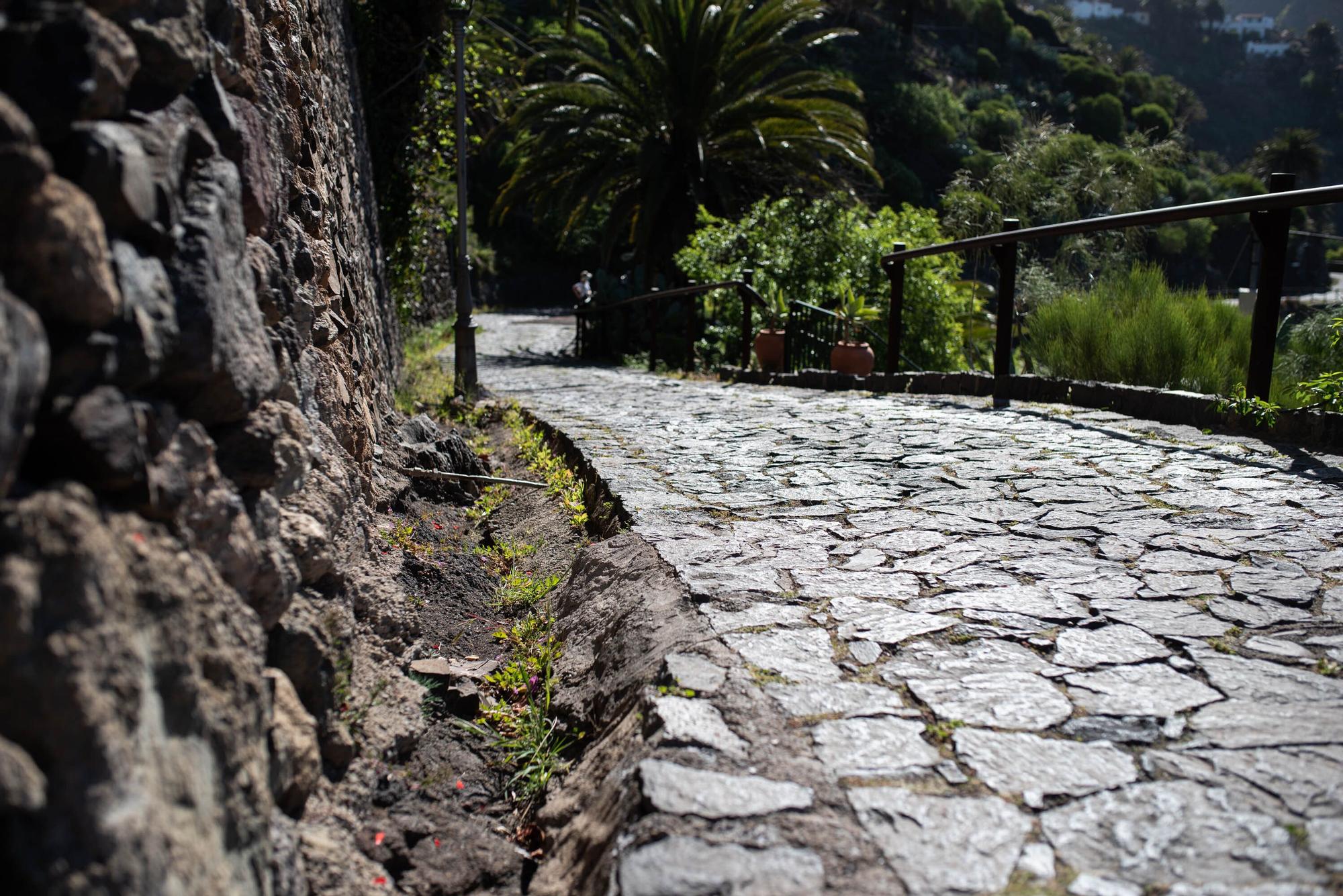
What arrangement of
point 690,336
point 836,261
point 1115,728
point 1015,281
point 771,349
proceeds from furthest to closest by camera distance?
point 836,261 < point 690,336 < point 771,349 < point 1015,281 < point 1115,728

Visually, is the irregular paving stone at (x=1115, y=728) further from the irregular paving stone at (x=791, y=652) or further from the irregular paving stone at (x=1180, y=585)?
the irregular paving stone at (x=1180, y=585)

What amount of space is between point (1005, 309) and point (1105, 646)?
4.59 meters

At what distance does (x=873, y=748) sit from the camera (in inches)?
88.7

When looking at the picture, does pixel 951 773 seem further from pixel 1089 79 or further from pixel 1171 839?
pixel 1089 79

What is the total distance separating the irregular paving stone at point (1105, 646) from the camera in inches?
103

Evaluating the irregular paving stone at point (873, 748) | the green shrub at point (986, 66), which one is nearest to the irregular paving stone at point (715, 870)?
the irregular paving stone at point (873, 748)

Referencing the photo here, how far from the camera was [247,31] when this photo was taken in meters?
2.93

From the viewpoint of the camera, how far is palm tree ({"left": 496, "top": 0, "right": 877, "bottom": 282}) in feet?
54.7

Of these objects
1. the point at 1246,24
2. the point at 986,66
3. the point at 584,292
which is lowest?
the point at 584,292

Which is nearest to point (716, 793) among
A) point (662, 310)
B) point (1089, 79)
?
point (662, 310)

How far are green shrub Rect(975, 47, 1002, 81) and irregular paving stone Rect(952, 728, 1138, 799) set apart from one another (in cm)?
6393

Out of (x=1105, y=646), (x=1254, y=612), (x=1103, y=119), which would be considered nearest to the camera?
(x=1105, y=646)

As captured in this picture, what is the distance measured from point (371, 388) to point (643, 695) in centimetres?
316

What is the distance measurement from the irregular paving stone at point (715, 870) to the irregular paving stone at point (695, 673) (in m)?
0.62
